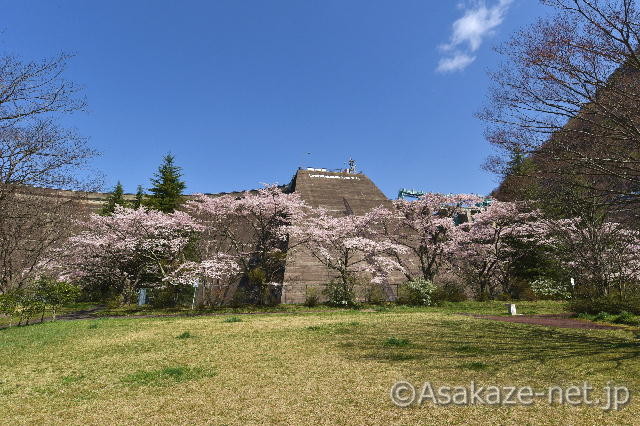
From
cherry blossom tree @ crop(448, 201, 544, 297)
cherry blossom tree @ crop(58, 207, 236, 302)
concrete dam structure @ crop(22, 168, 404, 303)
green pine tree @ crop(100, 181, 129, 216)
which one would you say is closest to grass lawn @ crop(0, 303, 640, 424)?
cherry blossom tree @ crop(58, 207, 236, 302)

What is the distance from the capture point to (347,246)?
23859 mm

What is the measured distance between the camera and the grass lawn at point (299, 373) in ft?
14.2

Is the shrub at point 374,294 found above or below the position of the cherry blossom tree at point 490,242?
below

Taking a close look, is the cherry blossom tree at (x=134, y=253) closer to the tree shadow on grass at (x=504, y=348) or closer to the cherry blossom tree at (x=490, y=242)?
the tree shadow on grass at (x=504, y=348)

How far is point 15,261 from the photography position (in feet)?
84.7

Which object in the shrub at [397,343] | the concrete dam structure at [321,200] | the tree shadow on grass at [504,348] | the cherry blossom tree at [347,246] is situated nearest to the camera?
the tree shadow on grass at [504,348]

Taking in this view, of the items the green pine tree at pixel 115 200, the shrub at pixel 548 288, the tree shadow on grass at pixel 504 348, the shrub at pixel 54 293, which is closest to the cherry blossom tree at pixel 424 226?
the shrub at pixel 548 288

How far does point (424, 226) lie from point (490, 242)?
23.4 ft

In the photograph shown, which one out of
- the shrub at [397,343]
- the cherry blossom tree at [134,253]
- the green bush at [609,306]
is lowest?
the shrub at [397,343]

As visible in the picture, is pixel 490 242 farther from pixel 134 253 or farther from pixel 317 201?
pixel 134 253

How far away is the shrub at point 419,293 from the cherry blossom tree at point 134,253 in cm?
1219

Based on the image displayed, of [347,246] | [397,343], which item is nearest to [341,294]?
[347,246]

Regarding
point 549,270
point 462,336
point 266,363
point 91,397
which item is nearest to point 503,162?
point 462,336

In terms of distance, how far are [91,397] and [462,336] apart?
28.2 ft
